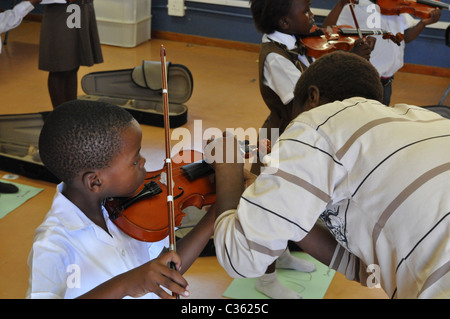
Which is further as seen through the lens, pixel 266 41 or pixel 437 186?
pixel 266 41

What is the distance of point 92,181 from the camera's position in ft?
3.59

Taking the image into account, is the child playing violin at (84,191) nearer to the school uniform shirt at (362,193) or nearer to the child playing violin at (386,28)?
the school uniform shirt at (362,193)

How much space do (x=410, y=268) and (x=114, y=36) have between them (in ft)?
14.9

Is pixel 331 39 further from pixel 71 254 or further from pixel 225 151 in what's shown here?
pixel 71 254

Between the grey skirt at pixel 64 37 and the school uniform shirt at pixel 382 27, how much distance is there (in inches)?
55.9

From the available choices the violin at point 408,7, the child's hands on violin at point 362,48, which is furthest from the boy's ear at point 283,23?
the violin at point 408,7

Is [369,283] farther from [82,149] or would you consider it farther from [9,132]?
[9,132]

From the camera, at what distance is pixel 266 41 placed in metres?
1.99

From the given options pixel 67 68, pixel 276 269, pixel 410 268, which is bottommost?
pixel 276 269

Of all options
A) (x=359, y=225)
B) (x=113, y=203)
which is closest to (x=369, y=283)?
(x=359, y=225)

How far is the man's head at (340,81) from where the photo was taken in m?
1.11

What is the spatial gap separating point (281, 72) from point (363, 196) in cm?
106

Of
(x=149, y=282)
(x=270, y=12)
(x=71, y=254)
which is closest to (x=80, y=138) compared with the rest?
(x=71, y=254)

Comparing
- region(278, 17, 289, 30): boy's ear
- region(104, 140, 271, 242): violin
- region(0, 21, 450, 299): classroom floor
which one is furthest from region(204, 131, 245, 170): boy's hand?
region(0, 21, 450, 299): classroom floor
